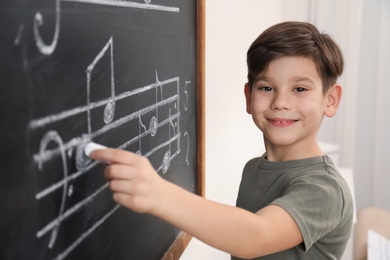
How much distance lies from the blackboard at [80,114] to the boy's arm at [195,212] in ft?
0.22

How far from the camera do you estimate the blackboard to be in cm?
46

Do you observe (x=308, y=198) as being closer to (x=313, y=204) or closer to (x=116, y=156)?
(x=313, y=204)

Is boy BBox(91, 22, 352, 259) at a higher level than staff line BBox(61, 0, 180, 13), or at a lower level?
lower

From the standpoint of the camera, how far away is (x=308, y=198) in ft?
2.54

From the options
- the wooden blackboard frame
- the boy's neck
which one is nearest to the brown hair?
the boy's neck

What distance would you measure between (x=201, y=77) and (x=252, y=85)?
0.69ft

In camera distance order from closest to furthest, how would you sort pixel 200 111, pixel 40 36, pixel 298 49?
pixel 40 36
pixel 298 49
pixel 200 111

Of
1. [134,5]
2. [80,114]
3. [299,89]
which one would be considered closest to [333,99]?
[299,89]

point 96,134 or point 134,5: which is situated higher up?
point 134,5

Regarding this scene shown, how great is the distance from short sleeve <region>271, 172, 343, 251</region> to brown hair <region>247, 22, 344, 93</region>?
194mm

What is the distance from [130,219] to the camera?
79 cm

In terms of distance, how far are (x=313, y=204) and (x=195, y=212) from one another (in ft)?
0.87

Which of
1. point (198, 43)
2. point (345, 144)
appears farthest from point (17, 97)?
point (345, 144)

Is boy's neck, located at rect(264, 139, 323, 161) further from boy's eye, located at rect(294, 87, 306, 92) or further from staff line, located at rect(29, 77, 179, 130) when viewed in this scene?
staff line, located at rect(29, 77, 179, 130)
